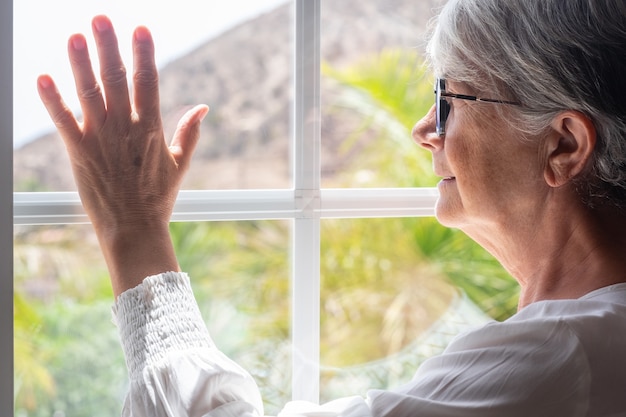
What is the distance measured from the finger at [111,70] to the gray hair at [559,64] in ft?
2.05

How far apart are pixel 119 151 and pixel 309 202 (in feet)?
1.46

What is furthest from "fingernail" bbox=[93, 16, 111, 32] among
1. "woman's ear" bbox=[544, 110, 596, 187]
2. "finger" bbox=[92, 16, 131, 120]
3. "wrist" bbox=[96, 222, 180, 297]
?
"woman's ear" bbox=[544, 110, 596, 187]

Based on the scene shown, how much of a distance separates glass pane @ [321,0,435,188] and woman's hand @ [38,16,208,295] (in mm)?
422

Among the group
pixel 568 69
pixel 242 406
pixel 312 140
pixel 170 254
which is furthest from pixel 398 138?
pixel 242 406

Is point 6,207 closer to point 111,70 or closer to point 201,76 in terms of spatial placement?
point 111,70

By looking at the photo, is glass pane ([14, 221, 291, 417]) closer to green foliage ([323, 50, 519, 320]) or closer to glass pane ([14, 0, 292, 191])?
glass pane ([14, 0, 292, 191])

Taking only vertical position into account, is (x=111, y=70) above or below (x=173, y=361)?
above

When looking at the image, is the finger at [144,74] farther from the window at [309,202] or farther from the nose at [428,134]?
the nose at [428,134]

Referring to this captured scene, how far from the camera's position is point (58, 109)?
53.4 inches

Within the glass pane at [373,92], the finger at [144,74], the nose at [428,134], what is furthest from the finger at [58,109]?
the nose at [428,134]

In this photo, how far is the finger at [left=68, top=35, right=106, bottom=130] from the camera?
1.35 m

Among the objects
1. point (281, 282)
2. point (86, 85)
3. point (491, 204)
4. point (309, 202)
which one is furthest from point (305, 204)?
point (86, 85)

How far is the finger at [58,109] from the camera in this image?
1.36 meters

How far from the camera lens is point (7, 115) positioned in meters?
1.33
